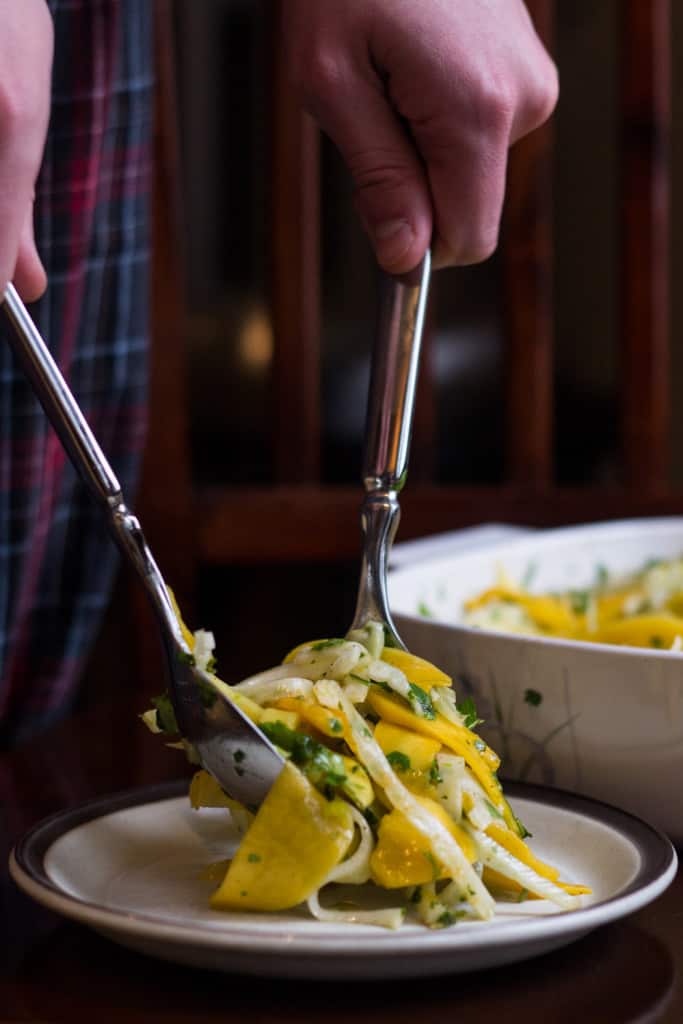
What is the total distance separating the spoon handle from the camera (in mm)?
645

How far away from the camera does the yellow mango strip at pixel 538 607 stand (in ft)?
3.12

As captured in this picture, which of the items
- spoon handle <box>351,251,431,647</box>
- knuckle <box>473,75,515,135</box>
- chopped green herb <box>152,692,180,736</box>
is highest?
knuckle <box>473,75,515,135</box>

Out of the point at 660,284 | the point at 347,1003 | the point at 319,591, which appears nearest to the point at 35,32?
the point at 347,1003

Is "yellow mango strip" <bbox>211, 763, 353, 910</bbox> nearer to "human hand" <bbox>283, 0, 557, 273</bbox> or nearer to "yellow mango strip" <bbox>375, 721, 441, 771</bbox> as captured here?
"yellow mango strip" <bbox>375, 721, 441, 771</bbox>

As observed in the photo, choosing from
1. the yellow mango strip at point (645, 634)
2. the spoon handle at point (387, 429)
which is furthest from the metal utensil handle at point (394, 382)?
the yellow mango strip at point (645, 634)

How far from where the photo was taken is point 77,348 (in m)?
Result: 1.34

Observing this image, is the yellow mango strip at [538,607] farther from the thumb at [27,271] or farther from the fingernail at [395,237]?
the thumb at [27,271]

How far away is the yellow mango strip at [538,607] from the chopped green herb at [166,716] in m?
0.42

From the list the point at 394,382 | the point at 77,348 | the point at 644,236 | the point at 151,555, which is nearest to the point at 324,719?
the point at 151,555

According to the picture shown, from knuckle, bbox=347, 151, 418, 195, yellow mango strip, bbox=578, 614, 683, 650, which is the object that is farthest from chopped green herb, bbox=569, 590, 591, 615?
knuckle, bbox=347, 151, 418, 195

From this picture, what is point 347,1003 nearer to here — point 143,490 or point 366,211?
point 366,211

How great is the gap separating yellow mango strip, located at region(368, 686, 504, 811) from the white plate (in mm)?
49

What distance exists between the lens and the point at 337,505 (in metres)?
1.59

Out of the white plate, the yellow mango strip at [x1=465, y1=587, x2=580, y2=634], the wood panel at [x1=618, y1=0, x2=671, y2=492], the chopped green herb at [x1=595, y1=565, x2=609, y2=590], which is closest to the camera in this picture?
the white plate
